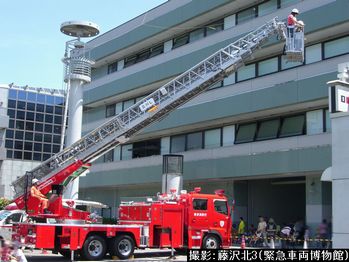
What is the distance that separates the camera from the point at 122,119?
22.2 meters

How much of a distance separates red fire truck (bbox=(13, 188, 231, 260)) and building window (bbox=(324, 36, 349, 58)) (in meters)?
9.99

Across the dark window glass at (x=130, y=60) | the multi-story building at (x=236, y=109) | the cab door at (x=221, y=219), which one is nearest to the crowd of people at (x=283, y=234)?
the multi-story building at (x=236, y=109)

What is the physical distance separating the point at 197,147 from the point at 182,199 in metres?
13.6

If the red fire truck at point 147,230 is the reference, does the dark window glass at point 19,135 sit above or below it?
above

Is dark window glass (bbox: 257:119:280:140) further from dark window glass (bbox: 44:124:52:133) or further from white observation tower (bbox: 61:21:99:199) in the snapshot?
dark window glass (bbox: 44:124:52:133)

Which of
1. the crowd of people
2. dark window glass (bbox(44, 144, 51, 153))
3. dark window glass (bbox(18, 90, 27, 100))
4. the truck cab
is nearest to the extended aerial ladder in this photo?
the truck cab

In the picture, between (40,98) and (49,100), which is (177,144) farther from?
(49,100)

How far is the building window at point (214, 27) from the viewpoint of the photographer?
112 feet

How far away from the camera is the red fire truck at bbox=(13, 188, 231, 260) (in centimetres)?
1817

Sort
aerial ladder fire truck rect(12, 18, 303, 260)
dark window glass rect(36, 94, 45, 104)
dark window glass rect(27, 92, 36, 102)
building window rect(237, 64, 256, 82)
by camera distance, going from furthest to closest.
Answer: dark window glass rect(36, 94, 45, 104) < dark window glass rect(27, 92, 36, 102) < building window rect(237, 64, 256, 82) < aerial ladder fire truck rect(12, 18, 303, 260)

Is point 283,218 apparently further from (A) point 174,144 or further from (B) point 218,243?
(B) point 218,243

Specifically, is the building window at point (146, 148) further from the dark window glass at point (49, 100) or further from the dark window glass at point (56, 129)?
the dark window glass at point (49, 100)

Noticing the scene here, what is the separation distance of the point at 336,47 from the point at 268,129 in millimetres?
5747

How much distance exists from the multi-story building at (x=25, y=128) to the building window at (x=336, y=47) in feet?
140
